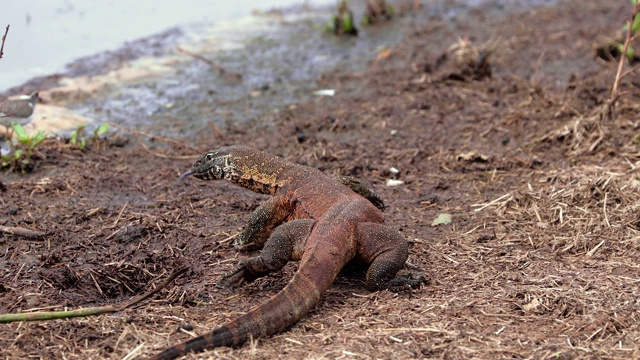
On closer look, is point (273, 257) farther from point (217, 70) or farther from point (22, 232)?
point (217, 70)

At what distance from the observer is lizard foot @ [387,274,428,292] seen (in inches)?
219

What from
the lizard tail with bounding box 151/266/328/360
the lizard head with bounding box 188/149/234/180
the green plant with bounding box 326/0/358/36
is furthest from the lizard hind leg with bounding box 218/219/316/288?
the green plant with bounding box 326/0/358/36

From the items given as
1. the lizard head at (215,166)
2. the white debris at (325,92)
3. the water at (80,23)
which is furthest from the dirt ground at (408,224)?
the water at (80,23)

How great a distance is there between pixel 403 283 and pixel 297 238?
0.83 meters

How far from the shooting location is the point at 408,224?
6.95 metres

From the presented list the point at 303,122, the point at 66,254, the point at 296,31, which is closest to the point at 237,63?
the point at 296,31

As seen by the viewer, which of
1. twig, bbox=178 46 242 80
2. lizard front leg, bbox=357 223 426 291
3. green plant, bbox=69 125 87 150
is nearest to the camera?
lizard front leg, bbox=357 223 426 291

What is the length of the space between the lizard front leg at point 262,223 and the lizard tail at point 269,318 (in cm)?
110

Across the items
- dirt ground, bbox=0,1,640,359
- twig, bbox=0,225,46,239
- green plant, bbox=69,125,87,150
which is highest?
green plant, bbox=69,125,87,150

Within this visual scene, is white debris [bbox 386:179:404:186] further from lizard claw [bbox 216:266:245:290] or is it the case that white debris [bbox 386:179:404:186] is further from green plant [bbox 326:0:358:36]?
green plant [bbox 326:0:358:36]

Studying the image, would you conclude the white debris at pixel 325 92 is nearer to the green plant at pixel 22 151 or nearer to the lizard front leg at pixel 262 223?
the green plant at pixel 22 151

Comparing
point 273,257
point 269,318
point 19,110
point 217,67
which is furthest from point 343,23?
point 269,318

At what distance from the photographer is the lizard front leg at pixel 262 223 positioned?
6227 mm

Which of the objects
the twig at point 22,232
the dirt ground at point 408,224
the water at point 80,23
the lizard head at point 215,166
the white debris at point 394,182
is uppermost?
the water at point 80,23
